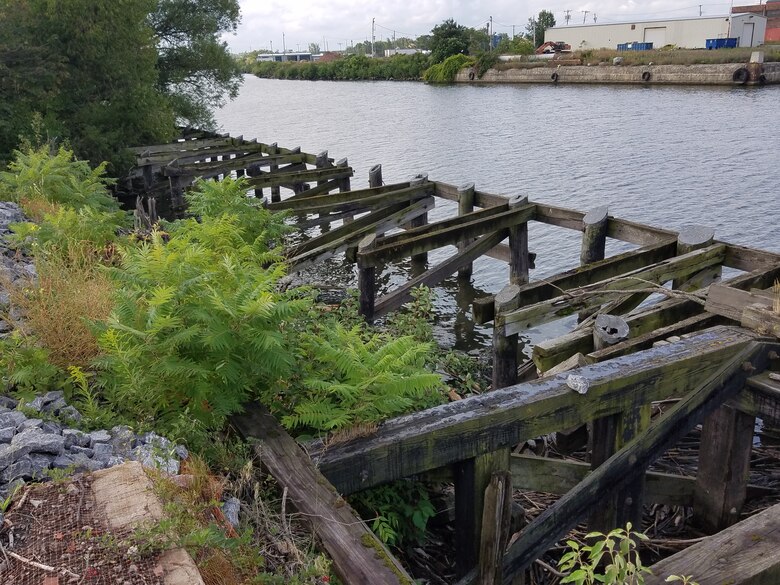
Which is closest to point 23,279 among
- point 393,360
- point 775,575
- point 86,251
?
point 86,251

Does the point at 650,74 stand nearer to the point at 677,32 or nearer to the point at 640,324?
the point at 677,32

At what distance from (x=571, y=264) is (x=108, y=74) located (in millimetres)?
15403

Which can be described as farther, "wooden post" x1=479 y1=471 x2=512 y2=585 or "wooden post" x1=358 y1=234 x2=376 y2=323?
"wooden post" x1=358 y1=234 x2=376 y2=323

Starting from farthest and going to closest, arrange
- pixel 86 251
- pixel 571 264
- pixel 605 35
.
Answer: pixel 605 35
pixel 571 264
pixel 86 251

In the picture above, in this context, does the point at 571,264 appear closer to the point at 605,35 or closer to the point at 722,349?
the point at 722,349

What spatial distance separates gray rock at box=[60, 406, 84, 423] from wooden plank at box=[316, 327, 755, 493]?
4.66 ft

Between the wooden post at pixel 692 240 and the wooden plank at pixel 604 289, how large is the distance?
0.17 metres

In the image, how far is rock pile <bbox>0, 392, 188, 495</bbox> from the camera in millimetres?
3354

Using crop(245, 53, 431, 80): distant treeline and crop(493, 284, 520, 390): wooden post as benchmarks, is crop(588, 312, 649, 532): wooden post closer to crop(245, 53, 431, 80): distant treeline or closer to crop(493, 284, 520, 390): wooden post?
crop(493, 284, 520, 390): wooden post

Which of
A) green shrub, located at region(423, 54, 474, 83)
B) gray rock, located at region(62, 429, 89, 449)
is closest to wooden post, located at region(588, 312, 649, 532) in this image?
gray rock, located at region(62, 429, 89, 449)

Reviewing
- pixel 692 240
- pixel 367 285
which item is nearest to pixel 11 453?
pixel 367 285

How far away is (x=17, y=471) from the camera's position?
330 centimetres

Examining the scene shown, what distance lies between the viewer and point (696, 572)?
3.44 meters

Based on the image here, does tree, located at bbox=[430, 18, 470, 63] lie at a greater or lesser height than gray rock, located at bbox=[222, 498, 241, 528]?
greater
